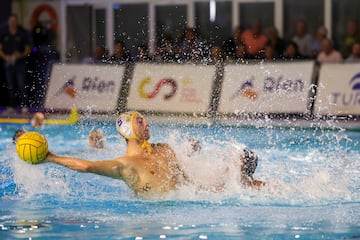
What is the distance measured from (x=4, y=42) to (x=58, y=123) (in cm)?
296

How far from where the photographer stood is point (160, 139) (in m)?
13.5

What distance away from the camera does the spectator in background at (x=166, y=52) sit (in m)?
18.1

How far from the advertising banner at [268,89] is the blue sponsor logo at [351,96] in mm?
476

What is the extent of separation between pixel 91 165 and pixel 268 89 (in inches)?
322

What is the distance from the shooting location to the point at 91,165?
9.01m

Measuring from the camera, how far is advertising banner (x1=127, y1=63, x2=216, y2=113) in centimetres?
1745

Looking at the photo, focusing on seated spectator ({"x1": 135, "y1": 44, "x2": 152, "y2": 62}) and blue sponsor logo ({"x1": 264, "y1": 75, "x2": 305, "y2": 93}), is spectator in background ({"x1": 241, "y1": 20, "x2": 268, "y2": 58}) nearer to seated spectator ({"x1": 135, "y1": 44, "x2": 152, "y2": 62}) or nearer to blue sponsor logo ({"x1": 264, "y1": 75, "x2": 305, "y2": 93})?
blue sponsor logo ({"x1": 264, "y1": 75, "x2": 305, "y2": 93})

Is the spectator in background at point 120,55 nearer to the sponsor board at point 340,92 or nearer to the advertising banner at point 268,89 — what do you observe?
the advertising banner at point 268,89

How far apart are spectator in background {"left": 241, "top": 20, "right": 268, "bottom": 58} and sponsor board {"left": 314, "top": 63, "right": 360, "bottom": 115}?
63.2 inches

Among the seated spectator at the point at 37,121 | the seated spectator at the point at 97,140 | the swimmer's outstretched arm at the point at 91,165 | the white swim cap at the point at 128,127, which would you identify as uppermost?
the white swim cap at the point at 128,127

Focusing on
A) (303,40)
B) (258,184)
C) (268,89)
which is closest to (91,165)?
(258,184)

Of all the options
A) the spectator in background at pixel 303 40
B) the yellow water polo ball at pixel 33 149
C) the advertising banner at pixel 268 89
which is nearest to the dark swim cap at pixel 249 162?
the yellow water polo ball at pixel 33 149

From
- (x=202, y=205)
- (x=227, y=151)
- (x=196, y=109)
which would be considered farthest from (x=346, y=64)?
(x=202, y=205)

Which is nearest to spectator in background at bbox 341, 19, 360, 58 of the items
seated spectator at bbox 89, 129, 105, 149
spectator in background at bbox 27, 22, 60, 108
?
spectator in background at bbox 27, 22, 60, 108
